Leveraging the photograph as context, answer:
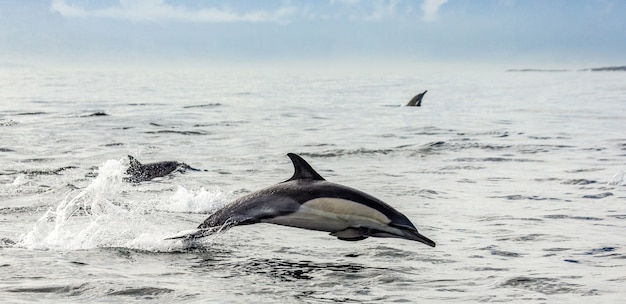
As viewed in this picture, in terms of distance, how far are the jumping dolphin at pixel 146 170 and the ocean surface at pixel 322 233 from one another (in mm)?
293

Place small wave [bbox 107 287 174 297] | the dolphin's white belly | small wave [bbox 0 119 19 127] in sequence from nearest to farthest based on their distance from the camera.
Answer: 1. small wave [bbox 107 287 174 297]
2. the dolphin's white belly
3. small wave [bbox 0 119 19 127]

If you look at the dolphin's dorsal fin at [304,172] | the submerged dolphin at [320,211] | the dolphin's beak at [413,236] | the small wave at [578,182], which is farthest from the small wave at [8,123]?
the dolphin's beak at [413,236]

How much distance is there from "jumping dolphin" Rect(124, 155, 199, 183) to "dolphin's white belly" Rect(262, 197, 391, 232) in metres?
6.79

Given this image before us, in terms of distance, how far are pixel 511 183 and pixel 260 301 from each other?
26.7 ft

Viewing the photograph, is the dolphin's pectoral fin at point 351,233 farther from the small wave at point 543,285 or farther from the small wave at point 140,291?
the small wave at point 140,291

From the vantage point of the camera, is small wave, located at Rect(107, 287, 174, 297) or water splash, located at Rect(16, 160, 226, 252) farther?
water splash, located at Rect(16, 160, 226, 252)

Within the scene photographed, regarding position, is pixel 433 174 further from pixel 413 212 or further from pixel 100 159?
pixel 100 159

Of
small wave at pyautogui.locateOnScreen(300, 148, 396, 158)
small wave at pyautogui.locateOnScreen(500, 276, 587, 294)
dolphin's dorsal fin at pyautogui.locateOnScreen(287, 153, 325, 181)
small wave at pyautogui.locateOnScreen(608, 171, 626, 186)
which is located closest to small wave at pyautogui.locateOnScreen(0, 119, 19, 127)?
small wave at pyautogui.locateOnScreen(300, 148, 396, 158)

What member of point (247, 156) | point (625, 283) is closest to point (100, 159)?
point (247, 156)

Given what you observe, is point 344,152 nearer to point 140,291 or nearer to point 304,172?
point 304,172

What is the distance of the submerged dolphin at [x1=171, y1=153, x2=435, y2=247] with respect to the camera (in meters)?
7.97

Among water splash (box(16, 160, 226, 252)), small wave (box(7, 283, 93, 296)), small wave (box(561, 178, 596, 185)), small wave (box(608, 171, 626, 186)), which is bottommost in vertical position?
small wave (box(561, 178, 596, 185))

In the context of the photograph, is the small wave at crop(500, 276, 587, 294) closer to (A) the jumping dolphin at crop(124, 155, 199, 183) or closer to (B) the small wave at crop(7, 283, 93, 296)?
(B) the small wave at crop(7, 283, 93, 296)

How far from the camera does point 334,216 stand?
7992 mm
